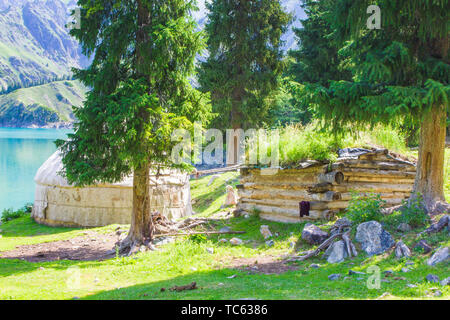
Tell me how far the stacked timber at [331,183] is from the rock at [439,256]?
420cm

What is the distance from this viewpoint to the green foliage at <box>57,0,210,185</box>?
400 inches

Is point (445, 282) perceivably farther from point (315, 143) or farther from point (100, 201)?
point (100, 201)

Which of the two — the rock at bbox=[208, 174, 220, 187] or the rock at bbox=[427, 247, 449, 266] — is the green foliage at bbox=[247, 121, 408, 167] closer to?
the rock at bbox=[427, 247, 449, 266]

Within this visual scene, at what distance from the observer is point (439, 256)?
6684 mm

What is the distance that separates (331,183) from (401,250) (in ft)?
12.3

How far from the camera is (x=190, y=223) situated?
13.5 meters

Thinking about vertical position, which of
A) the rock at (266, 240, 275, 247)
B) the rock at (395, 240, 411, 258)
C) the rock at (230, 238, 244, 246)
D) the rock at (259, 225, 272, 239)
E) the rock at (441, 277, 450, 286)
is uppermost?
the rock at (441, 277, 450, 286)

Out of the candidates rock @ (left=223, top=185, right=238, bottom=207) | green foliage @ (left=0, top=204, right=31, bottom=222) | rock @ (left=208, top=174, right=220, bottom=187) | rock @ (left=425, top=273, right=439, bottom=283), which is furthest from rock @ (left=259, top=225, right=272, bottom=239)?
green foliage @ (left=0, top=204, right=31, bottom=222)

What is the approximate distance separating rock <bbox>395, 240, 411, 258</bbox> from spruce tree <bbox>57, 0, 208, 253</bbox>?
6.16 meters

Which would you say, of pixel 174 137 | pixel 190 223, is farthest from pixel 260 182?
pixel 174 137

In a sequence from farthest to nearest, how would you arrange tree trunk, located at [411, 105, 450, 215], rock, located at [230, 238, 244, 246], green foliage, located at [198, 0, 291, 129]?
green foliage, located at [198, 0, 291, 129] < rock, located at [230, 238, 244, 246] < tree trunk, located at [411, 105, 450, 215]

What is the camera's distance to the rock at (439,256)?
21.7ft

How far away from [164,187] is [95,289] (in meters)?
9.94
